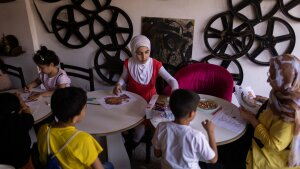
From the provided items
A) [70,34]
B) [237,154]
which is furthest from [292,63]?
[70,34]

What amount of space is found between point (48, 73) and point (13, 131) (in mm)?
930

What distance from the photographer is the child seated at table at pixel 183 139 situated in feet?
3.76

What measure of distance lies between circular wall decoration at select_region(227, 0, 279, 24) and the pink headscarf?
3.53 feet

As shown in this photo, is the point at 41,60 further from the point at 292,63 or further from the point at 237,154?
the point at 292,63

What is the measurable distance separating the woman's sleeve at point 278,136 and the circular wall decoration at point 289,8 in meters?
1.34

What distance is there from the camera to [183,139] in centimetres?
115

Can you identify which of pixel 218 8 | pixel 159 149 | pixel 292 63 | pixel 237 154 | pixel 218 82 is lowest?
pixel 237 154

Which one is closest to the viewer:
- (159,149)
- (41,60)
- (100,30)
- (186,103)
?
(186,103)

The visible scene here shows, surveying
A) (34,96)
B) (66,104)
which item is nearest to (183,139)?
(66,104)

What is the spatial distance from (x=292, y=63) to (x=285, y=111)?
0.26 m

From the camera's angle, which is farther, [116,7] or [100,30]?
[100,30]

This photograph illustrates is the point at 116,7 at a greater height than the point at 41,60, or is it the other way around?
the point at 116,7

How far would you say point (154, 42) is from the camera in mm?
2662

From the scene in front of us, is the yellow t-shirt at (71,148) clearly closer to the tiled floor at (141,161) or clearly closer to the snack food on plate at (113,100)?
the snack food on plate at (113,100)
